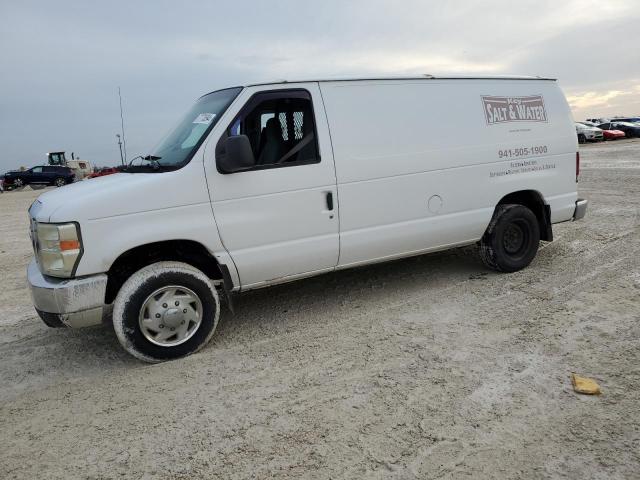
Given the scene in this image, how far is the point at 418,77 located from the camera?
16.7 ft

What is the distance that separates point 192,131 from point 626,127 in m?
37.9

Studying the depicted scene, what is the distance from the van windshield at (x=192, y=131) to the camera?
4195mm

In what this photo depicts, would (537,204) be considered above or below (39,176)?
below

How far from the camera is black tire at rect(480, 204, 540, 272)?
557cm

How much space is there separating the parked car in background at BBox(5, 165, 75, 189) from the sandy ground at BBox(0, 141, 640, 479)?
3066 centimetres

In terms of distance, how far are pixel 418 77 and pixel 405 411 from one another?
Result: 3372 millimetres

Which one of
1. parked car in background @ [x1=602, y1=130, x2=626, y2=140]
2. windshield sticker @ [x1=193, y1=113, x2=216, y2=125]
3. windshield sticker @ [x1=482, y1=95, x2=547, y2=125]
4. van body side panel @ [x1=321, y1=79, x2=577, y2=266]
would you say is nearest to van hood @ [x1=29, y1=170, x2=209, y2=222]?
windshield sticker @ [x1=193, y1=113, x2=216, y2=125]

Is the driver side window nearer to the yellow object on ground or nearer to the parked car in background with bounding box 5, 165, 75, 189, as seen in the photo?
the yellow object on ground

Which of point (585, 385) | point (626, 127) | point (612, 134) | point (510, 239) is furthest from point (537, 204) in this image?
point (626, 127)

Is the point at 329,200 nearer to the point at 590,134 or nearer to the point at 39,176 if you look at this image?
the point at 590,134

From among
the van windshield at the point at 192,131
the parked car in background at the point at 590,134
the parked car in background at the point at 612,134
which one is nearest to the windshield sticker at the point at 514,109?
the van windshield at the point at 192,131

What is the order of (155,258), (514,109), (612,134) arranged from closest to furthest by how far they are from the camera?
1. (155,258)
2. (514,109)
3. (612,134)

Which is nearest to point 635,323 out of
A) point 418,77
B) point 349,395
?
point 349,395

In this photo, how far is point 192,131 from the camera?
4.41 m
